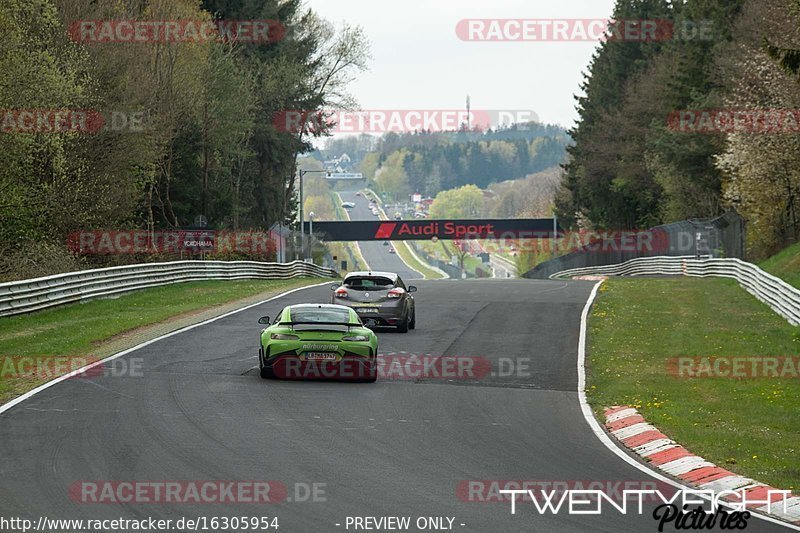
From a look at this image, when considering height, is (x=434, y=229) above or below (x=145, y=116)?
below

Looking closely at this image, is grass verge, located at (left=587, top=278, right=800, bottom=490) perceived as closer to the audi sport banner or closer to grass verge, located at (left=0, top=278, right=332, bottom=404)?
grass verge, located at (left=0, top=278, right=332, bottom=404)

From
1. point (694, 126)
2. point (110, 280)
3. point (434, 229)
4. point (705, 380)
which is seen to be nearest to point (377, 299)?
point (705, 380)

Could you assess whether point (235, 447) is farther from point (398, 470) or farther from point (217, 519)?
point (217, 519)

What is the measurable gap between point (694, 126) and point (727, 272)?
15.6 m

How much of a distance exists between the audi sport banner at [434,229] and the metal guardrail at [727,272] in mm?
11917

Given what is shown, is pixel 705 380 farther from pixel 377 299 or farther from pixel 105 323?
pixel 105 323

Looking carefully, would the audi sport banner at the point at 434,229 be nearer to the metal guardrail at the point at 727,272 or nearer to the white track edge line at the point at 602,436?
the metal guardrail at the point at 727,272

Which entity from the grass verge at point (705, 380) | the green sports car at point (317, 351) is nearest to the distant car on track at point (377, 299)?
the grass verge at point (705, 380)

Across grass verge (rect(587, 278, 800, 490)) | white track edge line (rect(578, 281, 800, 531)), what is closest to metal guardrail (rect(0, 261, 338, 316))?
white track edge line (rect(578, 281, 800, 531))

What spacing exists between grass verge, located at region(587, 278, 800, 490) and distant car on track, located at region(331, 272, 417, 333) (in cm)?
442

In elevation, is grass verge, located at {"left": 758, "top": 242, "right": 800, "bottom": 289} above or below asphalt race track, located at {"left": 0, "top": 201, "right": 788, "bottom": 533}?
above

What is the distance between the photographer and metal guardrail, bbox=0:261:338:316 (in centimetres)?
2805

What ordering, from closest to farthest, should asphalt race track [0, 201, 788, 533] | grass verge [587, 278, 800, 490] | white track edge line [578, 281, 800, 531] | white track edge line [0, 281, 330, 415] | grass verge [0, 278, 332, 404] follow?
asphalt race track [0, 201, 788, 533] < white track edge line [578, 281, 800, 531] < grass verge [587, 278, 800, 490] < white track edge line [0, 281, 330, 415] < grass verge [0, 278, 332, 404]

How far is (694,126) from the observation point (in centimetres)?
5734
